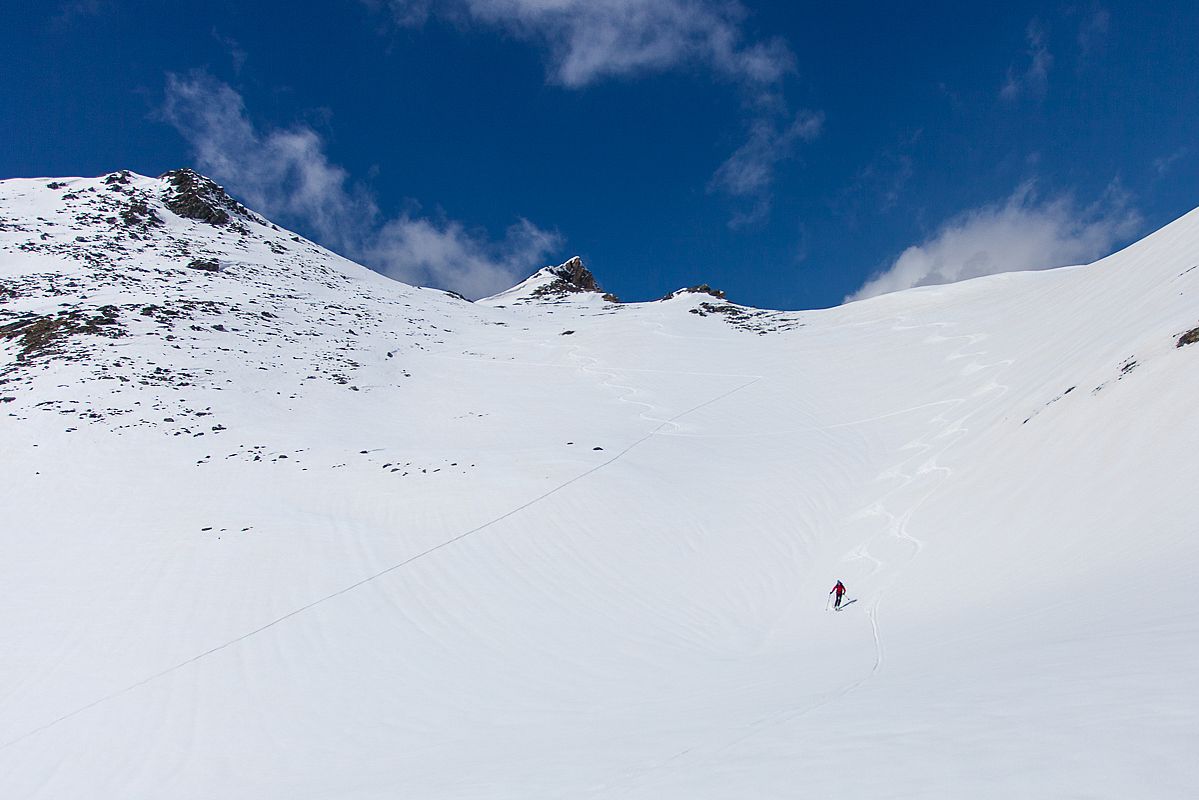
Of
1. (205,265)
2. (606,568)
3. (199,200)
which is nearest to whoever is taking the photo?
(606,568)

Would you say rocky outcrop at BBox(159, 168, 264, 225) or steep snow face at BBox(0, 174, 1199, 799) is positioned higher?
rocky outcrop at BBox(159, 168, 264, 225)

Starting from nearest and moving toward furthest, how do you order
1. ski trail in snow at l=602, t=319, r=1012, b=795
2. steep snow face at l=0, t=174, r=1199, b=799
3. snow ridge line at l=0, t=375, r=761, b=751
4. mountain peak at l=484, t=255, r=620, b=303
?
steep snow face at l=0, t=174, r=1199, b=799
ski trail in snow at l=602, t=319, r=1012, b=795
snow ridge line at l=0, t=375, r=761, b=751
mountain peak at l=484, t=255, r=620, b=303

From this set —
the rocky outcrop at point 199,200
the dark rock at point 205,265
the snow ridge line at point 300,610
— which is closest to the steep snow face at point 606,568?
the snow ridge line at point 300,610

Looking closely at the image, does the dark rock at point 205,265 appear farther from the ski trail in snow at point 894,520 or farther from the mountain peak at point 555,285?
the ski trail in snow at point 894,520

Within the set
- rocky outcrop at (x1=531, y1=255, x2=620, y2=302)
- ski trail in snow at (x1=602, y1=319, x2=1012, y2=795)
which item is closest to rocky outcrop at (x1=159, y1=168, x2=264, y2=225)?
rocky outcrop at (x1=531, y1=255, x2=620, y2=302)

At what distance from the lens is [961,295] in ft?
139

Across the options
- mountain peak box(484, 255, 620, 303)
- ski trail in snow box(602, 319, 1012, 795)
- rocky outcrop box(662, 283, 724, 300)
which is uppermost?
mountain peak box(484, 255, 620, 303)

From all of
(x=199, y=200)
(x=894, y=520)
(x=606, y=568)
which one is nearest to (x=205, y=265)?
(x=199, y=200)

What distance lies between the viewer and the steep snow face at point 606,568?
4.82 m

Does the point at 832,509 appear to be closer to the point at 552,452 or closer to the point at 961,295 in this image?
the point at 552,452

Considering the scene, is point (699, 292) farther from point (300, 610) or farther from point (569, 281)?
point (300, 610)

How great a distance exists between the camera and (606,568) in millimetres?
13734

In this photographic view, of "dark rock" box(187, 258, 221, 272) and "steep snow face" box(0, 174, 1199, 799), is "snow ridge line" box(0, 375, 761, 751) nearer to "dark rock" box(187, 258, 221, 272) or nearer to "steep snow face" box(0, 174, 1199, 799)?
"steep snow face" box(0, 174, 1199, 799)

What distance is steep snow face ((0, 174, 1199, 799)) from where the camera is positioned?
4820 mm
